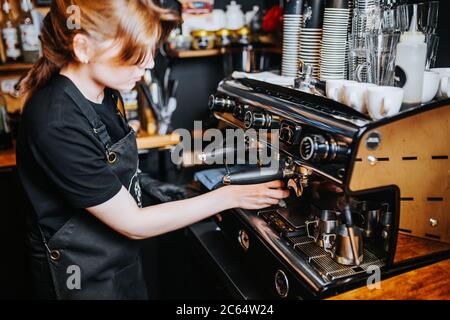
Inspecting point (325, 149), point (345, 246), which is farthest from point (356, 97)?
point (345, 246)

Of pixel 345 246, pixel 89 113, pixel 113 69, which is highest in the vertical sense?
pixel 113 69

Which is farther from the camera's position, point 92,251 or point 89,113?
point 92,251

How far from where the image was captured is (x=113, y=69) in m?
1.10

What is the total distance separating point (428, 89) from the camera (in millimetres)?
1098

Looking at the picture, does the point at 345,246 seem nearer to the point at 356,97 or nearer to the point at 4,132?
the point at 356,97

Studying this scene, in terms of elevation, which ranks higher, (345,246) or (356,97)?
(356,97)

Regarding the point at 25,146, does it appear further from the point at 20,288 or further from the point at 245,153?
the point at 20,288

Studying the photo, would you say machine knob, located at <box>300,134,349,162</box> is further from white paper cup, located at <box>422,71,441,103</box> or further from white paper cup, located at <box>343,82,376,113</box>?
white paper cup, located at <box>422,71,441,103</box>

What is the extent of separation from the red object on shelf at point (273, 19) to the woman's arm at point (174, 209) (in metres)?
1.49

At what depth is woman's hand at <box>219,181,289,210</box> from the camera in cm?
126

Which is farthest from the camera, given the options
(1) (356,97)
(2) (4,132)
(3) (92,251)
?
(2) (4,132)

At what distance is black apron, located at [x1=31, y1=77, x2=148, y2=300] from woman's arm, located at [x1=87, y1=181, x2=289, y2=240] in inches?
5.0

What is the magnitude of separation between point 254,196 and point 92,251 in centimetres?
51

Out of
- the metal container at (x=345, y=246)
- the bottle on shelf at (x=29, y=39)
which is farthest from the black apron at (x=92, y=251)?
the bottle on shelf at (x=29, y=39)
